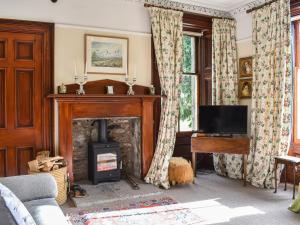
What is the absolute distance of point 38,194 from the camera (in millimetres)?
2428

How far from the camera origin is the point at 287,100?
4234 millimetres

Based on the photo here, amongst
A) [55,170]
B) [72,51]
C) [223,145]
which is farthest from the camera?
[223,145]

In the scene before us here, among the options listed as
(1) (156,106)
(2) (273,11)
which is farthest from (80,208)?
(2) (273,11)

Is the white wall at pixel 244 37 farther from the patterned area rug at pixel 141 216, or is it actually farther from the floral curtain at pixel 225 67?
the patterned area rug at pixel 141 216

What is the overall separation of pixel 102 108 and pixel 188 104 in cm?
187

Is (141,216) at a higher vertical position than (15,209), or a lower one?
lower

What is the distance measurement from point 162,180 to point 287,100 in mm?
2163

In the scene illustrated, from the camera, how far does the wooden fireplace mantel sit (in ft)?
13.4

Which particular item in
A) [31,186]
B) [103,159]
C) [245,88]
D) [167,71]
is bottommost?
[103,159]

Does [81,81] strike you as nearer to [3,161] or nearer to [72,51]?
[72,51]

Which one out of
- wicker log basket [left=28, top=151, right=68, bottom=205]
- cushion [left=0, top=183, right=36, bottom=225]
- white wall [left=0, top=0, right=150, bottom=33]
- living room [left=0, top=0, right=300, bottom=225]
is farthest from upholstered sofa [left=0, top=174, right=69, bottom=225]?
white wall [left=0, top=0, right=150, bottom=33]

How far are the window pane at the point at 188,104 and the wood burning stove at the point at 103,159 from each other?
1.51 metres

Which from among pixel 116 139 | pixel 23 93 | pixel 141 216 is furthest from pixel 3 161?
pixel 141 216

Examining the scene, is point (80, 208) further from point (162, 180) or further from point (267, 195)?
point (267, 195)
